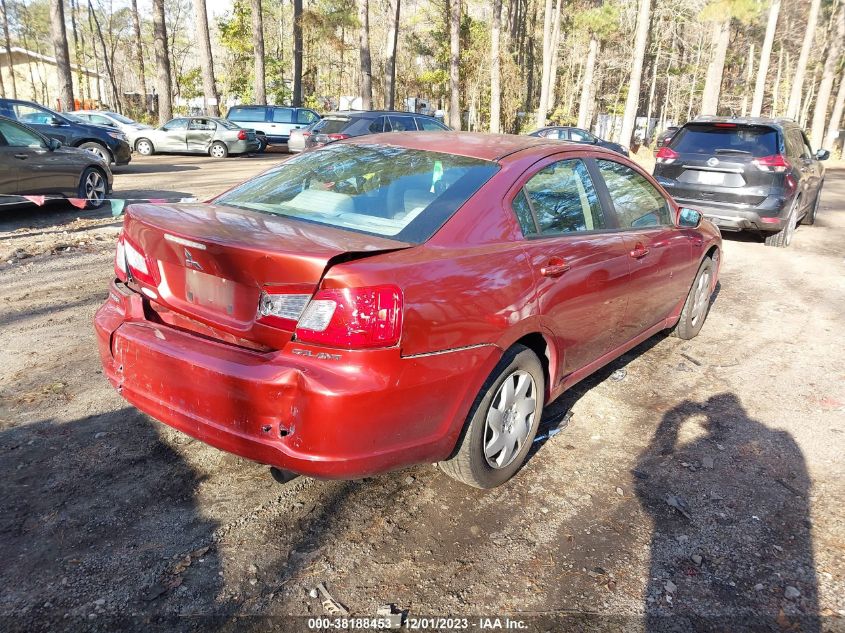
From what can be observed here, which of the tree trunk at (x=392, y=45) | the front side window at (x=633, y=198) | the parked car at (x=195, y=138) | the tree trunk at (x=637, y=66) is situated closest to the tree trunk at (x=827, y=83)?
the tree trunk at (x=637, y=66)

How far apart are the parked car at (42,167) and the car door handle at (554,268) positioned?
7.94m

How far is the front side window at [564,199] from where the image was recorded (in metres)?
3.40

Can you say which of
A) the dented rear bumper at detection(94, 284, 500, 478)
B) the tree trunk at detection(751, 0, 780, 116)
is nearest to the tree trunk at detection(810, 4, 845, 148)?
the tree trunk at detection(751, 0, 780, 116)

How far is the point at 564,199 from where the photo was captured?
3.63 metres

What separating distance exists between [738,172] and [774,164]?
1.45 ft

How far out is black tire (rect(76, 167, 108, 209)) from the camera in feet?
33.7

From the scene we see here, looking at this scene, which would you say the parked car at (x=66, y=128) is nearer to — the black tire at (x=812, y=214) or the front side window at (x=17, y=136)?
the front side window at (x=17, y=136)

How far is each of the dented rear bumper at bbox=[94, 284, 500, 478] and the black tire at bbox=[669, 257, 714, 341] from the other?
10.2ft

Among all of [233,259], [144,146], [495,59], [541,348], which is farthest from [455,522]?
[495,59]

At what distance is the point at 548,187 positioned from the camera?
353 cm

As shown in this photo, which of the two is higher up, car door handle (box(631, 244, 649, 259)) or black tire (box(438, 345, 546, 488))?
car door handle (box(631, 244, 649, 259))

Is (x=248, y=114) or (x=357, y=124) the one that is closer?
(x=357, y=124)

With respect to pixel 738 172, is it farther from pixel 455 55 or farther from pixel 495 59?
pixel 455 55

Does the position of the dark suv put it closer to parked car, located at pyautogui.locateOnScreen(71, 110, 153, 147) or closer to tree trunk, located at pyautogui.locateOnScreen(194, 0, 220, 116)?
parked car, located at pyautogui.locateOnScreen(71, 110, 153, 147)
